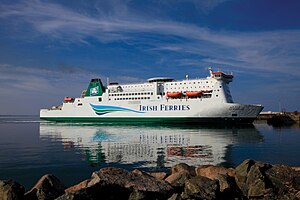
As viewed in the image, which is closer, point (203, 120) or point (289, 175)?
point (289, 175)

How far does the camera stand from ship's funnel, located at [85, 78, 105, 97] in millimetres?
45981

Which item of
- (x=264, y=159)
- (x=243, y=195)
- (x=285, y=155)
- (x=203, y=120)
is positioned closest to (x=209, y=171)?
(x=243, y=195)

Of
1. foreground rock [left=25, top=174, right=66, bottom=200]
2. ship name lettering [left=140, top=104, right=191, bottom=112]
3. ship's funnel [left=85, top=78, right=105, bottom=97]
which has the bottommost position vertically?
foreground rock [left=25, top=174, right=66, bottom=200]

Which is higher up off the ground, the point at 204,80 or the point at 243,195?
the point at 204,80

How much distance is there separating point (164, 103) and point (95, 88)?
47.4 feet

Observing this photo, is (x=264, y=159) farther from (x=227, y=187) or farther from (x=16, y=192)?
(x=16, y=192)

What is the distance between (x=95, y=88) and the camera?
4666 centimetres

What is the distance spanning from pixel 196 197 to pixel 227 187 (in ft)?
2.89

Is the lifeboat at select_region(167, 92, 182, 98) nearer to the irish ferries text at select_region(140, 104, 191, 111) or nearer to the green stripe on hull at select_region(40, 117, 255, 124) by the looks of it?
the irish ferries text at select_region(140, 104, 191, 111)

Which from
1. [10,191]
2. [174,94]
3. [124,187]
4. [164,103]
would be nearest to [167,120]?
[164,103]

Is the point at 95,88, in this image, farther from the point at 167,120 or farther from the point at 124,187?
the point at 124,187

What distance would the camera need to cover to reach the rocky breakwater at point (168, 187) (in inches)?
221

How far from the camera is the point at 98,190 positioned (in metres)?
5.75

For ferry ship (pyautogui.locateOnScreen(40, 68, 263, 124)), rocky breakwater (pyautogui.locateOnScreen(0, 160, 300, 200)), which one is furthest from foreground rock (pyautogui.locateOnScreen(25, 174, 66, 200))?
ferry ship (pyautogui.locateOnScreen(40, 68, 263, 124))
